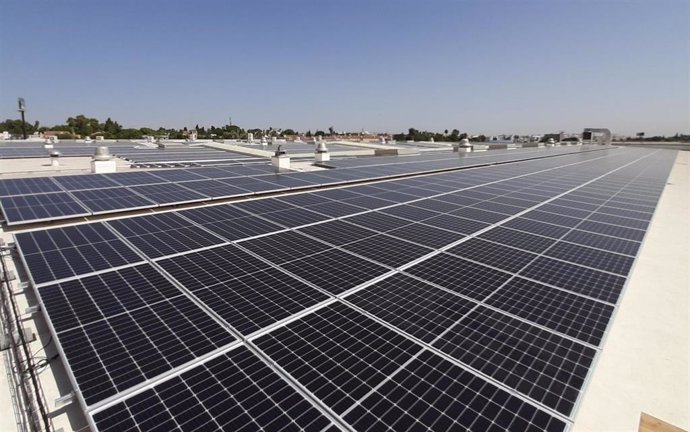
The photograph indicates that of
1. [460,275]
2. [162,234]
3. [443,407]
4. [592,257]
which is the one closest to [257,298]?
[443,407]

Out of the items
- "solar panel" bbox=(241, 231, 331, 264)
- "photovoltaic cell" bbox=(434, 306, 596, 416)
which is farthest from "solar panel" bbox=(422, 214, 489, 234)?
"photovoltaic cell" bbox=(434, 306, 596, 416)

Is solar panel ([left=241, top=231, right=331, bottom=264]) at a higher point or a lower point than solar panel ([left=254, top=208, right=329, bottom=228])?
lower

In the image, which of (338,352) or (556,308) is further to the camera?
(556,308)

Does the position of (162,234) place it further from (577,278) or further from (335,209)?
(577,278)

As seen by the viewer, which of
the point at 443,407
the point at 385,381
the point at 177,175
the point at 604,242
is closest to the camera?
the point at 443,407

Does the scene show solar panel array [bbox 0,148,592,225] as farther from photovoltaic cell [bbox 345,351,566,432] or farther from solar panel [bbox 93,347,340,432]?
solar panel [bbox 93,347,340,432]

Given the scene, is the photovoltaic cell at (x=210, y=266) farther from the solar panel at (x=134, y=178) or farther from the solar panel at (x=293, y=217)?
the solar panel at (x=134, y=178)

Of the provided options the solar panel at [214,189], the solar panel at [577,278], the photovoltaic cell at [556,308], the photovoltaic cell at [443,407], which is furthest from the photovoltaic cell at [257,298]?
the solar panel at [214,189]
